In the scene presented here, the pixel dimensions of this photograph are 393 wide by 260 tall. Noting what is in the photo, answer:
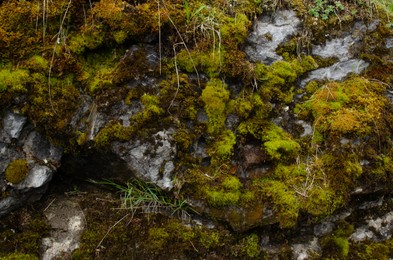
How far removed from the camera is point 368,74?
419cm

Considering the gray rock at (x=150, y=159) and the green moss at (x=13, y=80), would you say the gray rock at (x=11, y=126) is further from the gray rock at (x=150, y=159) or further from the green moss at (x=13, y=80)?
the gray rock at (x=150, y=159)

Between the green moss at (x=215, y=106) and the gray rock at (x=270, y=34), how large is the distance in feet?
2.39

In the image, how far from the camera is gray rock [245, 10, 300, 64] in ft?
13.8

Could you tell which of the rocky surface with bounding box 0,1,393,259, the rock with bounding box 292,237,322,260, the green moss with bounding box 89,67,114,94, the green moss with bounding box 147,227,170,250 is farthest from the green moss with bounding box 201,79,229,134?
the rock with bounding box 292,237,322,260

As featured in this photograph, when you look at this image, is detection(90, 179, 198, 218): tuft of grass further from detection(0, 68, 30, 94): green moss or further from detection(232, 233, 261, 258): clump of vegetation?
detection(0, 68, 30, 94): green moss

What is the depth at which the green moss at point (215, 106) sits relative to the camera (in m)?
3.65

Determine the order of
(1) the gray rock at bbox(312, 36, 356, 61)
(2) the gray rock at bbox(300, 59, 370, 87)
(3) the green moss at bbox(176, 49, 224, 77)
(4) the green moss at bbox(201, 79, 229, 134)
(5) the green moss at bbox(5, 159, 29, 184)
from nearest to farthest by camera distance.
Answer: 1. (5) the green moss at bbox(5, 159, 29, 184)
2. (4) the green moss at bbox(201, 79, 229, 134)
3. (3) the green moss at bbox(176, 49, 224, 77)
4. (2) the gray rock at bbox(300, 59, 370, 87)
5. (1) the gray rock at bbox(312, 36, 356, 61)

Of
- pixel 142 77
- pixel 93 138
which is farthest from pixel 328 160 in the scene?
pixel 93 138

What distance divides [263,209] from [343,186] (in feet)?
2.69

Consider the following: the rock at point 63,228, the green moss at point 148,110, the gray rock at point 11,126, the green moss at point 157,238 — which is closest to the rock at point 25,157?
the gray rock at point 11,126

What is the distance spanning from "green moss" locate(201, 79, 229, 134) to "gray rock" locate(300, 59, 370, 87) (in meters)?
1.09

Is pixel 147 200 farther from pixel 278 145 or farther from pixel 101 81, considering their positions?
pixel 278 145

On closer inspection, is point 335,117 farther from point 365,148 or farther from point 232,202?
point 232,202

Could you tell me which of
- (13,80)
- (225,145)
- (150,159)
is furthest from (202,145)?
(13,80)
